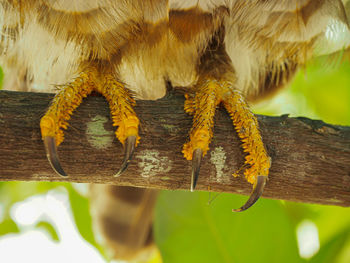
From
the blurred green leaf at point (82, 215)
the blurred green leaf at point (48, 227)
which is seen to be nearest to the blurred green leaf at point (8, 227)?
the blurred green leaf at point (48, 227)

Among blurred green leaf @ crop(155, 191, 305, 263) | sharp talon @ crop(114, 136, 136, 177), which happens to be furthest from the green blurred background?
sharp talon @ crop(114, 136, 136, 177)

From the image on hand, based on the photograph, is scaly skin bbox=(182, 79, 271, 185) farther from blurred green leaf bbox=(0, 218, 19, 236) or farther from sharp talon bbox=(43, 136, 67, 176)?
blurred green leaf bbox=(0, 218, 19, 236)

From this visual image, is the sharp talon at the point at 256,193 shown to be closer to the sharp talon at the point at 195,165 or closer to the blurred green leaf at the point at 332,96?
the sharp talon at the point at 195,165

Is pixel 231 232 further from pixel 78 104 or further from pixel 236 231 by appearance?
pixel 78 104

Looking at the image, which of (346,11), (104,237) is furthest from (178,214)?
(346,11)

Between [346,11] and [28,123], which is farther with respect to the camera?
[346,11]

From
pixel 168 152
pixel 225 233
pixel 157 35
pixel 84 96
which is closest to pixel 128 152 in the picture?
pixel 168 152

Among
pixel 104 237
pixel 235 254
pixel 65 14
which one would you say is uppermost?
pixel 65 14

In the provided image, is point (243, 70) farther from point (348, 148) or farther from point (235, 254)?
point (235, 254)
